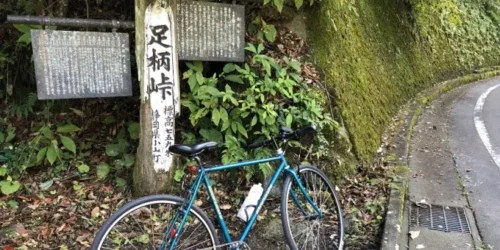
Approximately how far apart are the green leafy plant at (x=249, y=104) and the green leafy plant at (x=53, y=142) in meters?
1.49

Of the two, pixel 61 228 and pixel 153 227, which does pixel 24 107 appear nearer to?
pixel 61 228

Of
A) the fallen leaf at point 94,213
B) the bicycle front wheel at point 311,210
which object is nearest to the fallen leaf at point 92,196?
the fallen leaf at point 94,213

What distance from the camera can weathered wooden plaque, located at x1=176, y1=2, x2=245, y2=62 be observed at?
4879mm

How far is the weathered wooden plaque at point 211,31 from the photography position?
16.0ft

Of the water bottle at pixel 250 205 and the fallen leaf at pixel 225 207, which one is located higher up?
the water bottle at pixel 250 205

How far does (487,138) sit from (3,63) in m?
8.79

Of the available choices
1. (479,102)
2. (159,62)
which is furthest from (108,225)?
(479,102)

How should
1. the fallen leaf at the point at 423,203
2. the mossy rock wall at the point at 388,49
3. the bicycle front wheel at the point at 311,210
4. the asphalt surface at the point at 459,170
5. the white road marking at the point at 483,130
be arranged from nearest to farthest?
the bicycle front wheel at the point at 311,210 → the asphalt surface at the point at 459,170 → the fallen leaf at the point at 423,203 → the mossy rock wall at the point at 388,49 → the white road marking at the point at 483,130

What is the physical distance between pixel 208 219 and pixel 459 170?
191 inches

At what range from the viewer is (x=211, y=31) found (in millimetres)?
5047

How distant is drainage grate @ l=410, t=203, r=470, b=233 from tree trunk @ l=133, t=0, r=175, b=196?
115 inches

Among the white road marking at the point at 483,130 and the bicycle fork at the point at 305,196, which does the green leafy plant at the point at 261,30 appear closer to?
the bicycle fork at the point at 305,196

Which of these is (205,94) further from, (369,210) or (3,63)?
(3,63)

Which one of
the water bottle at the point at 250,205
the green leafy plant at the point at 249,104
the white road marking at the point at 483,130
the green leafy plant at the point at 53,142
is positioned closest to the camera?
the water bottle at the point at 250,205
